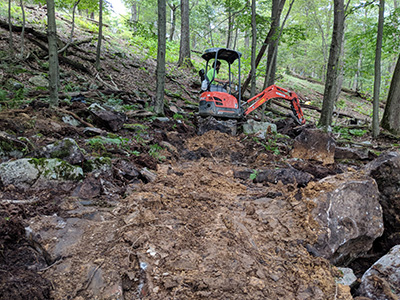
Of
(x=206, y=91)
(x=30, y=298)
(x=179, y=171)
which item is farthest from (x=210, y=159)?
(x=30, y=298)

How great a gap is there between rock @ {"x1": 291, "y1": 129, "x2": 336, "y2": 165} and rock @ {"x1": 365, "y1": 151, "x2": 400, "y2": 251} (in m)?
2.85

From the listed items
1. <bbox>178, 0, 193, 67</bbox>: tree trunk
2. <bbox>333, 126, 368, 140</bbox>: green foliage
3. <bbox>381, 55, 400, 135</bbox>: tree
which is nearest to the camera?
<bbox>381, 55, 400, 135</bbox>: tree

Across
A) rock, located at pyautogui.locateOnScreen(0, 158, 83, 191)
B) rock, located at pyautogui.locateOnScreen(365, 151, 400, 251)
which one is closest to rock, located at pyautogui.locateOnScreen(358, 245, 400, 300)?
rock, located at pyautogui.locateOnScreen(365, 151, 400, 251)

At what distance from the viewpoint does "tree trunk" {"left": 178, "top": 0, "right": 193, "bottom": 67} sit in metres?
16.8

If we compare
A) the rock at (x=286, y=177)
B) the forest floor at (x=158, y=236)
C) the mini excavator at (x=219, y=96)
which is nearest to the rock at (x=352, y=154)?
the forest floor at (x=158, y=236)

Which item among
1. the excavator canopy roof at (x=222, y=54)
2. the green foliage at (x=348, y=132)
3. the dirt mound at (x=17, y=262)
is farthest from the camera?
the green foliage at (x=348, y=132)

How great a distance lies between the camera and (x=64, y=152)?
411cm

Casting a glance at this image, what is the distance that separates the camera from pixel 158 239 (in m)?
2.55

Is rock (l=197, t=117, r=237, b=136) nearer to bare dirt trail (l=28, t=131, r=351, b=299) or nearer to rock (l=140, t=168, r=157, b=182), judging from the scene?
rock (l=140, t=168, r=157, b=182)

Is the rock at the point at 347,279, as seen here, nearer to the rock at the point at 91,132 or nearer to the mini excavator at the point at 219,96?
the rock at the point at 91,132

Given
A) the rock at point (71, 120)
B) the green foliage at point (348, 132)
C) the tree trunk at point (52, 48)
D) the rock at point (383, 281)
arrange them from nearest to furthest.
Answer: the rock at point (383, 281)
the tree trunk at point (52, 48)
the rock at point (71, 120)
the green foliage at point (348, 132)

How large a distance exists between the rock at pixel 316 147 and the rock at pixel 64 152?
5.66 m

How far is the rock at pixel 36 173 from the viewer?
3295 millimetres

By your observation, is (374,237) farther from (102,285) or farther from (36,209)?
(36,209)
